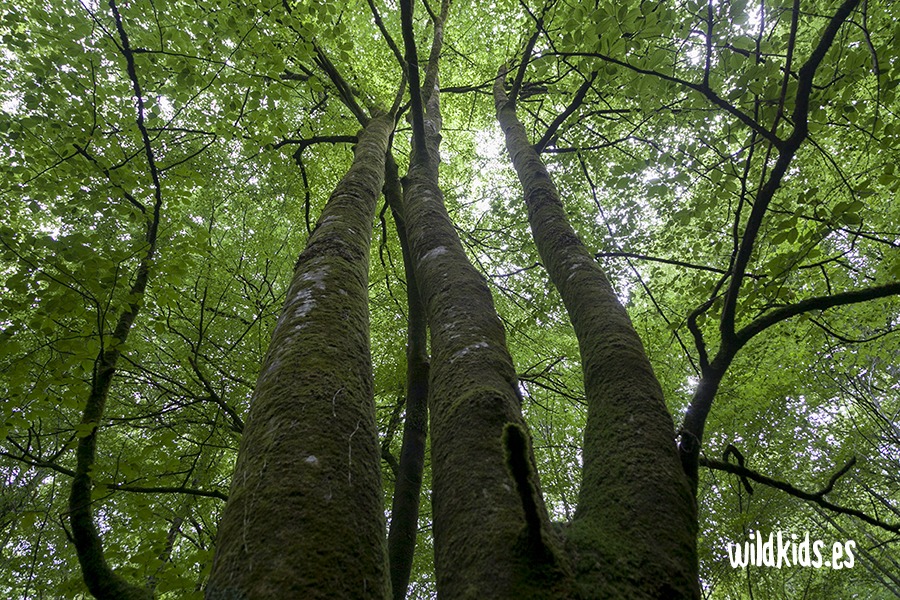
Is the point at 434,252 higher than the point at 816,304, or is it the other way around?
the point at 434,252

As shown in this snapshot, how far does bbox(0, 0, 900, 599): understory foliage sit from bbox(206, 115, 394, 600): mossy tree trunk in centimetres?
8

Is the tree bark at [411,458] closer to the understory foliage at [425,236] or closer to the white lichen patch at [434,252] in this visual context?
the understory foliage at [425,236]

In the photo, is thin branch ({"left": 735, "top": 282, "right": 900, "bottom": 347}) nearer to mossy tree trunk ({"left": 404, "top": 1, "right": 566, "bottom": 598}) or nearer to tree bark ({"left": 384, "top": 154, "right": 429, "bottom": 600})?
mossy tree trunk ({"left": 404, "top": 1, "right": 566, "bottom": 598})

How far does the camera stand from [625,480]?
4.34 feet

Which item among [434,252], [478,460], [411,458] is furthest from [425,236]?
[478,460]

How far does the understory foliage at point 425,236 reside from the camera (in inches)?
105

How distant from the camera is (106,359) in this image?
12.5ft

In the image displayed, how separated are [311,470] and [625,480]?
3.04 ft

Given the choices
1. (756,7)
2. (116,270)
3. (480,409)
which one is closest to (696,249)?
(756,7)

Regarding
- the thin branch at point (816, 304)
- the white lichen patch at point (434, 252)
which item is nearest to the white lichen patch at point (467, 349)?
the white lichen patch at point (434, 252)

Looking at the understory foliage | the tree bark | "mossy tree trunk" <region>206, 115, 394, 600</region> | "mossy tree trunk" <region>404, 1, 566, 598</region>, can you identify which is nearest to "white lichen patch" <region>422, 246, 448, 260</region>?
"mossy tree trunk" <region>404, 1, 566, 598</region>

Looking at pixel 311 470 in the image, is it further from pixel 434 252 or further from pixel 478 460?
pixel 434 252

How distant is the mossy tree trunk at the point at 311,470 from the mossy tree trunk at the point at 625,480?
578 mm

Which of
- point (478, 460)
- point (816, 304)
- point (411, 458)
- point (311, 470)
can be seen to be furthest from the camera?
point (411, 458)
